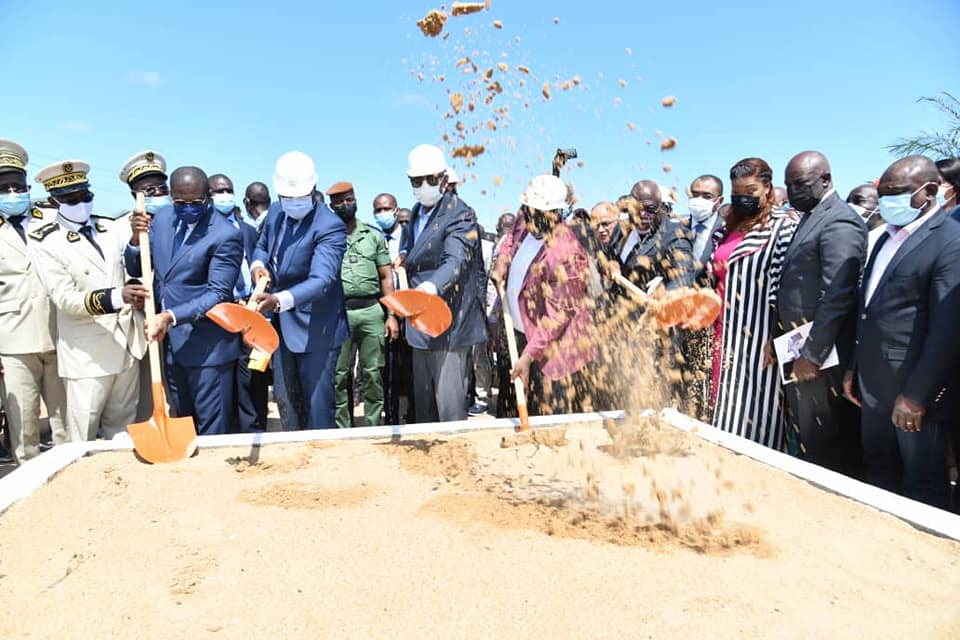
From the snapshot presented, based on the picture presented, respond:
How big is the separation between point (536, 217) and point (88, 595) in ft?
8.56

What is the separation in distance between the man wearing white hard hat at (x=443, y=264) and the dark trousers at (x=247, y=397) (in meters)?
2.00

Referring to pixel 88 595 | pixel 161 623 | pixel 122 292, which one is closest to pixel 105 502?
pixel 88 595

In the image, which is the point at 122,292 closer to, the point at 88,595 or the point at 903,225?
the point at 88,595

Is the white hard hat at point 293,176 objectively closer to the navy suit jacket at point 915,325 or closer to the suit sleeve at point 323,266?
the suit sleeve at point 323,266

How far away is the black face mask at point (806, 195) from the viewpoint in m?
3.12

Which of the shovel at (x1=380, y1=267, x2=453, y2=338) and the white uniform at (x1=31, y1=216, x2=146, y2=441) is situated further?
the white uniform at (x1=31, y1=216, x2=146, y2=441)

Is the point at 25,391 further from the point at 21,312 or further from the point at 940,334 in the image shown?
the point at 940,334

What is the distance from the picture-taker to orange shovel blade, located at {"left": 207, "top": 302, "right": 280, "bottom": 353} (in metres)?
2.77

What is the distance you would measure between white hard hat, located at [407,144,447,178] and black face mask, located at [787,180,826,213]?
6.16 feet

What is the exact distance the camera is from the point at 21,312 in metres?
3.65

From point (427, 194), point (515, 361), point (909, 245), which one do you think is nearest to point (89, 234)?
point (427, 194)

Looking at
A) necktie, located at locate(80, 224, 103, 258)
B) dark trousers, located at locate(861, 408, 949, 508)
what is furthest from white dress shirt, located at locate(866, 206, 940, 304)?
necktie, located at locate(80, 224, 103, 258)

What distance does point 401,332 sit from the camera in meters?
4.92

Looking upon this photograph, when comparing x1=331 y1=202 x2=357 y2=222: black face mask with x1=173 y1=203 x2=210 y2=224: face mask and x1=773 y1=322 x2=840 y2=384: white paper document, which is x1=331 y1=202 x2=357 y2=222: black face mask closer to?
x1=173 y1=203 x2=210 y2=224: face mask
